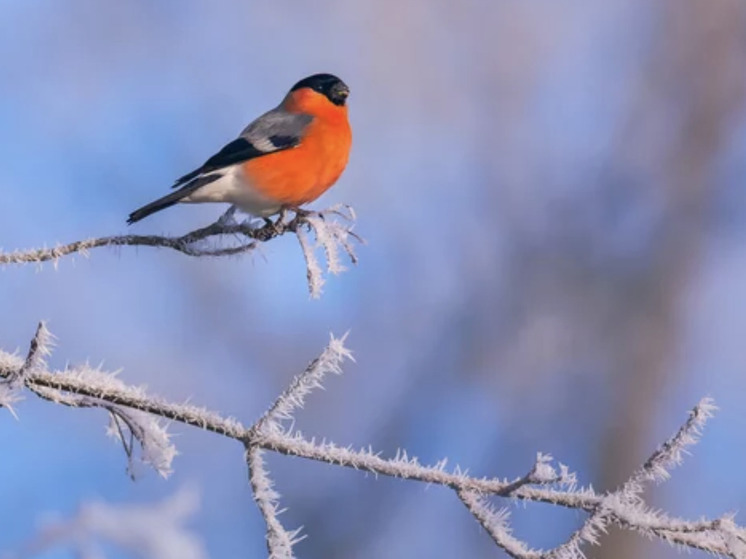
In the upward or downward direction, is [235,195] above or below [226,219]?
below

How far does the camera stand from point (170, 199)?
10.2ft

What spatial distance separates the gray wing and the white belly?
5 centimetres

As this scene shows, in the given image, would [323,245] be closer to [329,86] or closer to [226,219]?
[226,219]

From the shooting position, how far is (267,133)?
12.4ft

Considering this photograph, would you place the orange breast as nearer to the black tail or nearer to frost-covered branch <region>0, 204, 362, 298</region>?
the black tail

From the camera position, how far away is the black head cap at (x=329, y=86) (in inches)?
164

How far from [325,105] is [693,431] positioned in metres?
2.71

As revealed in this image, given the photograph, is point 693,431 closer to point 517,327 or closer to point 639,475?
point 639,475

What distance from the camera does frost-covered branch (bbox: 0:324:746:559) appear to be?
1538 millimetres

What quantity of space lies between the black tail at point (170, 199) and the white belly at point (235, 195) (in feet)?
0.04

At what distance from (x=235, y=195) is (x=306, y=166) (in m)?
0.29

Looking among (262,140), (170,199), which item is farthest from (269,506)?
(262,140)


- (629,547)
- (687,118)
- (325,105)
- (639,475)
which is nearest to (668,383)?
(629,547)

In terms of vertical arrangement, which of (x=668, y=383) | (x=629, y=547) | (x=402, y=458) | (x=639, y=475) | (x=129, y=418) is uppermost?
(x=639, y=475)
